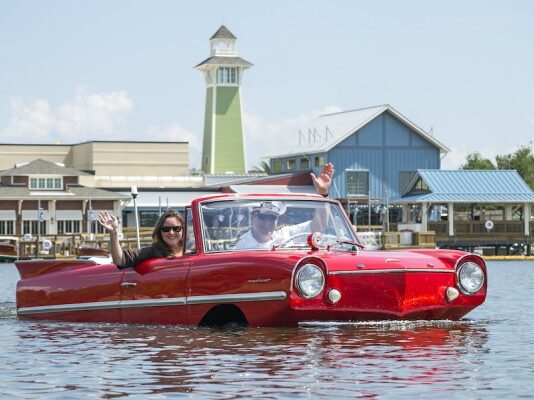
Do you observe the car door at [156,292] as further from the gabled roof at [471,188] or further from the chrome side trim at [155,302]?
the gabled roof at [471,188]

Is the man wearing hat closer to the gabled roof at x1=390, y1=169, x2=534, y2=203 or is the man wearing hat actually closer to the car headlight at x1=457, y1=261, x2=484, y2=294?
the car headlight at x1=457, y1=261, x2=484, y2=294

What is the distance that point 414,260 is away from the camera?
1406 cm

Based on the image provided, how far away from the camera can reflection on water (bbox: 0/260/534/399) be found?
10.4m

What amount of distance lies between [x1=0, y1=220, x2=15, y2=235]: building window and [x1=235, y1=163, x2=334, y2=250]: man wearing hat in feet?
246

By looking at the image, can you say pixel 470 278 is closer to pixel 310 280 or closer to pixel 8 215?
pixel 310 280

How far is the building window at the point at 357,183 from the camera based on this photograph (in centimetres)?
9219

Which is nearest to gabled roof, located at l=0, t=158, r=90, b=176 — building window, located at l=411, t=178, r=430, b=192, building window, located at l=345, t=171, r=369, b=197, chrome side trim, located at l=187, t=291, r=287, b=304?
building window, located at l=345, t=171, r=369, b=197

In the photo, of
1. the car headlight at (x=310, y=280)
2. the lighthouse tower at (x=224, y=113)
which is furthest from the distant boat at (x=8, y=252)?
the car headlight at (x=310, y=280)

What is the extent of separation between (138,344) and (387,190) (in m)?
79.1

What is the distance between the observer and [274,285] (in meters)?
13.7

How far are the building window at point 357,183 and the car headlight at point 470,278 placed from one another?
77590 mm

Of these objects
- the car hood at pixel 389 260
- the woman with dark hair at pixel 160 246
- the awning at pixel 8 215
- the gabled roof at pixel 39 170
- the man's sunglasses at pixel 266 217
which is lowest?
the car hood at pixel 389 260

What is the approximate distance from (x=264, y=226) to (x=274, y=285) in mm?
1487

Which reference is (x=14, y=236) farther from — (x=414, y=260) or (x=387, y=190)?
(x=414, y=260)
